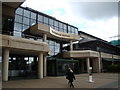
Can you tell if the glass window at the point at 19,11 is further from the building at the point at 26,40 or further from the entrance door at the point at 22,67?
the entrance door at the point at 22,67

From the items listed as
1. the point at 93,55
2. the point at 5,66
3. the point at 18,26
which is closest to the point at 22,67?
the point at 18,26

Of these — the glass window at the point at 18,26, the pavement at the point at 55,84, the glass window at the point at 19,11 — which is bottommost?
the pavement at the point at 55,84

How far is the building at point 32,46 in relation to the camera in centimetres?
1603

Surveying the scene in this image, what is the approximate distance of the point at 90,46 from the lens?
3888cm

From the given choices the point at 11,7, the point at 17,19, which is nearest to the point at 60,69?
the point at 17,19

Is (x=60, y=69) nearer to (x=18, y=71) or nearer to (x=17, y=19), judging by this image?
(x=18, y=71)

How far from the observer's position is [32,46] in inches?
688

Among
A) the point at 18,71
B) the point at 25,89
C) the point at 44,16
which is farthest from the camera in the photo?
the point at 44,16

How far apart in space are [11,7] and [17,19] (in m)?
9.83

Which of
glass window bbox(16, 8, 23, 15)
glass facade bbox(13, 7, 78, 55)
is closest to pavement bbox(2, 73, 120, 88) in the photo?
glass facade bbox(13, 7, 78, 55)

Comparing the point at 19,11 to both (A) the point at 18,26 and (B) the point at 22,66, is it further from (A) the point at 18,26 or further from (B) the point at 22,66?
(B) the point at 22,66

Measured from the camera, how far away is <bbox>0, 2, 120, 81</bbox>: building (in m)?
16.0

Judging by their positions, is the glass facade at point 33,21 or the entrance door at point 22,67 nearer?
the entrance door at point 22,67

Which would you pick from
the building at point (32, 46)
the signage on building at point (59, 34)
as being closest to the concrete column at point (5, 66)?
the building at point (32, 46)
